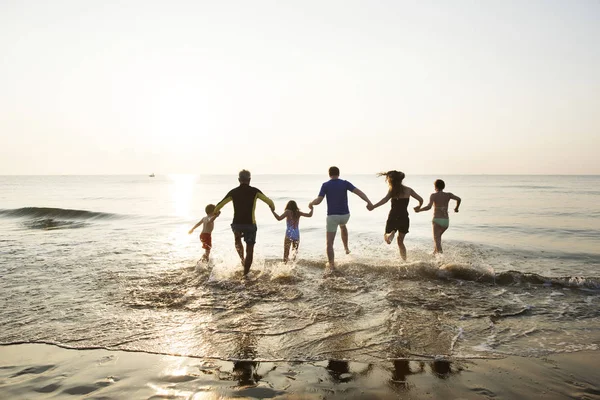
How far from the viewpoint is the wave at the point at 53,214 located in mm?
26984

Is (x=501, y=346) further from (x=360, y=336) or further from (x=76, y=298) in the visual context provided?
(x=76, y=298)

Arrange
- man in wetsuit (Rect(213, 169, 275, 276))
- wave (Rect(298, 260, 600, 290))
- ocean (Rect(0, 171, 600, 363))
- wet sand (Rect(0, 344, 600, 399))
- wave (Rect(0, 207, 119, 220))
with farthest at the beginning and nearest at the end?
wave (Rect(0, 207, 119, 220))
man in wetsuit (Rect(213, 169, 275, 276))
wave (Rect(298, 260, 600, 290))
ocean (Rect(0, 171, 600, 363))
wet sand (Rect(0, 344, 600, 399))

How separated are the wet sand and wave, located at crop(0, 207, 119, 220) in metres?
24.6

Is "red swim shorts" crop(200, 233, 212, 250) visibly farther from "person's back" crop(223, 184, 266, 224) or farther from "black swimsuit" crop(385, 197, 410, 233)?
"black swimsuit" crop(385, 197, 410, 233)

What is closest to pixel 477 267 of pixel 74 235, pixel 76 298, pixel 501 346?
pixel 501 346

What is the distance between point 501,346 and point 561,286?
14.9 feet

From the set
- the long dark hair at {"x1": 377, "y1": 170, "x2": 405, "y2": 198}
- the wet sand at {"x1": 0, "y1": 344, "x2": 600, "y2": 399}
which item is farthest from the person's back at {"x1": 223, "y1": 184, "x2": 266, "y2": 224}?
the wet sand at {"x1": 0, "y1": 344, "x2": 600, "y2": 399}

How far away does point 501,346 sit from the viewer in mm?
5074

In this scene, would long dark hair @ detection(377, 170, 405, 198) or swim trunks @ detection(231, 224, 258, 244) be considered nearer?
swim trunks @ detection(231, 224, 258, 244)

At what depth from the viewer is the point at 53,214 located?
93.5ft

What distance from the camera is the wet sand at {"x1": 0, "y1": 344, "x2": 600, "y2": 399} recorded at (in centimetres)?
382

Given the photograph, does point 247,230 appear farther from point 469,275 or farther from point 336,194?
point 469,275

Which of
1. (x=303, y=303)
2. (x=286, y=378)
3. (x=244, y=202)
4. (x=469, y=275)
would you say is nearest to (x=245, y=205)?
(x=244, y=202)

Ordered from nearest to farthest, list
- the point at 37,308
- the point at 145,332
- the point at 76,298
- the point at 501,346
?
the point at 501,346
the point at 145,332
the point at 37,308
the point at 76,298
